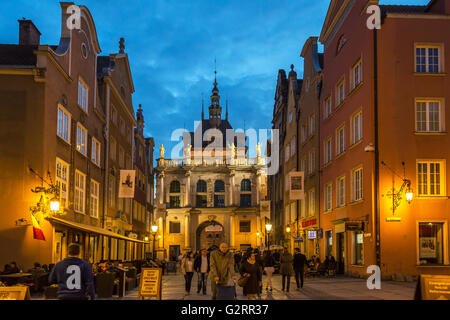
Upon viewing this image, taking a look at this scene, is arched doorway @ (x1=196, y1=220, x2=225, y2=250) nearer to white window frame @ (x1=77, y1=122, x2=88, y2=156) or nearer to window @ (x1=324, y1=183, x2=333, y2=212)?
window @ (x1=324, y1=183, x2=333, y2=212)

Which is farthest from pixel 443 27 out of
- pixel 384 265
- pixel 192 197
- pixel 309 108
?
pixel 192 197

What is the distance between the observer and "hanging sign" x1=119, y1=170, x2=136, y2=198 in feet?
110

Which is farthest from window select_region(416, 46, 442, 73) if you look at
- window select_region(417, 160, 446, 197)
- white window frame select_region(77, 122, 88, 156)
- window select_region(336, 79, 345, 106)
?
white window frame select_region(77, 122, 88, 156)

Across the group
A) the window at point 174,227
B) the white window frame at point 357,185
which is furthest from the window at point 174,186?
the white window frame at point 357,185

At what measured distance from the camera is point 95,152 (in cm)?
3494

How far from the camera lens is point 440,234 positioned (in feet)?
87.5

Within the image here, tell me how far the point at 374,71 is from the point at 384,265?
8824 mm

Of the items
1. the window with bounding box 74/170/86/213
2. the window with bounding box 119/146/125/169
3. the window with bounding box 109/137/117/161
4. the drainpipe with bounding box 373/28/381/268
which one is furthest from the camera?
the window with bounding box 119/146/125/169

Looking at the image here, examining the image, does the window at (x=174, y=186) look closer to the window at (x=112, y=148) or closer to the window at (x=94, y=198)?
the window at (x=112, y=148)

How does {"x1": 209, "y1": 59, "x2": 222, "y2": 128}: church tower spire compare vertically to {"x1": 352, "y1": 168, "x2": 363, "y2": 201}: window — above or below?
above

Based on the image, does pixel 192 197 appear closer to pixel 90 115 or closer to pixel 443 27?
pixel 90 115

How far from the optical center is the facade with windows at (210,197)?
260 feet

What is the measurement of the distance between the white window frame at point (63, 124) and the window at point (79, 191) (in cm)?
275

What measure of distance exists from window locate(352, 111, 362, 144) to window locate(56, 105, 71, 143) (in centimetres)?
1410
